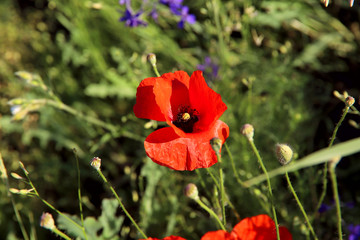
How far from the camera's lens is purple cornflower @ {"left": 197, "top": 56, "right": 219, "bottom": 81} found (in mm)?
2672

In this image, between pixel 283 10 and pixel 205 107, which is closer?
pixel 205 107

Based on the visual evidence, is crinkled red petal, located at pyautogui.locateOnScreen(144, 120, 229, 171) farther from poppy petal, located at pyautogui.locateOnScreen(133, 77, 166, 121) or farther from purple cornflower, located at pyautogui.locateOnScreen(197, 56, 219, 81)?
purple cornflower, located at pyautogui.locateOnScreen(197, 56, 219, 81)

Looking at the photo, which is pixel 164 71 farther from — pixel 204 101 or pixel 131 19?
pixel 204 101

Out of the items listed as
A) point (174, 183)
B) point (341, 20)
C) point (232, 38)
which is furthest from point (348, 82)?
point (174, 183)

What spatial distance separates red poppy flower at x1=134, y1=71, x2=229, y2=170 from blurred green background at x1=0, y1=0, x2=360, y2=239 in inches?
30.2

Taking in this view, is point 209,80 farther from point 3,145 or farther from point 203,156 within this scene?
point 3,145

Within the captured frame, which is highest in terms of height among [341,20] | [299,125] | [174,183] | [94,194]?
[341,20]

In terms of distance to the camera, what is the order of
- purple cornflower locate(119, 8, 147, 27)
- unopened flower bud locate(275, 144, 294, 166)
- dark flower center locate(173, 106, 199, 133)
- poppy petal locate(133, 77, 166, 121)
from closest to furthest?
unopened flower bud locate(275, 144, 294, 166) < poppy petal locate(133, 77, 166, 121) < dark flower center locate(173, 106, 199, 133) < purple cornflower locate(119, 8, 147, 27)

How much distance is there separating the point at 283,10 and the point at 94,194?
79.3 inches

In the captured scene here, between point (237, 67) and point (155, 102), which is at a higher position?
point (155, 102)

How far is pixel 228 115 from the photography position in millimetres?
2506

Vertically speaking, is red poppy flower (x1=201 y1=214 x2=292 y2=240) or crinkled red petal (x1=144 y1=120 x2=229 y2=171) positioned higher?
crinkled red petal (x1=144 y1=120 x2=229 y2=171)

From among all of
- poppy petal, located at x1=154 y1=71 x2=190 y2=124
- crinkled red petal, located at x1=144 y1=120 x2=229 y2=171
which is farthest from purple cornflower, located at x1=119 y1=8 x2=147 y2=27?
crinkled red petal, located at x1=144 y1=120 x2=229 y2=171

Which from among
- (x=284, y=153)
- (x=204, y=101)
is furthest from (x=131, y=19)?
(x=284, y=153)
